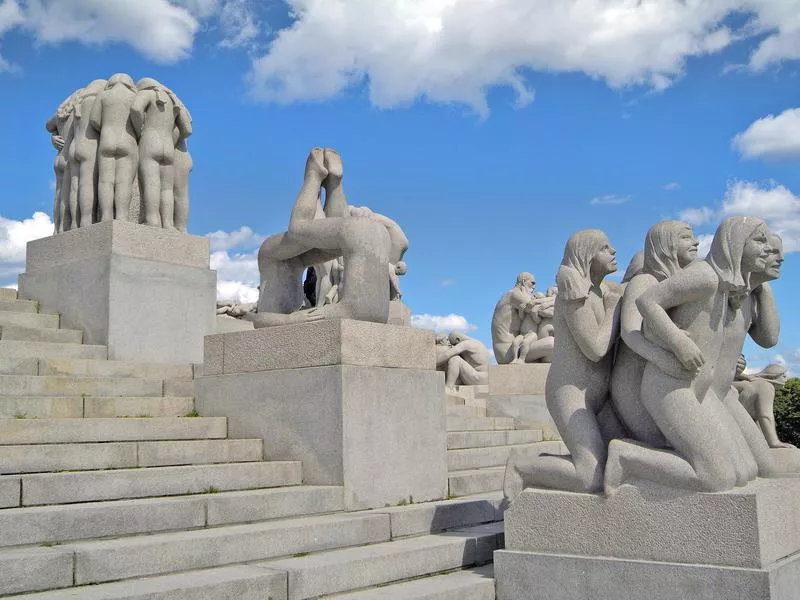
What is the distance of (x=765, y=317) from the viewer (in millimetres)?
6211

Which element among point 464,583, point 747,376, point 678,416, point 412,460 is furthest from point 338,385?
point 747,376

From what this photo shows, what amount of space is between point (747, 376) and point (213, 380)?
255 inches

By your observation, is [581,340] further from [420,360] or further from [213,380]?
[213,380]

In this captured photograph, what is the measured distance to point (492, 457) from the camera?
31.7ft

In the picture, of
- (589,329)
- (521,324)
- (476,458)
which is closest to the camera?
(589,329)

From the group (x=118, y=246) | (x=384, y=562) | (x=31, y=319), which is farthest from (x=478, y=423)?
(x=384, y=562)

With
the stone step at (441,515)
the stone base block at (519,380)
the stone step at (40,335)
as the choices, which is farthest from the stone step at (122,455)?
the stone base block at (519,380)

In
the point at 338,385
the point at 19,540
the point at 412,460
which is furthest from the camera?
the point at 412,460

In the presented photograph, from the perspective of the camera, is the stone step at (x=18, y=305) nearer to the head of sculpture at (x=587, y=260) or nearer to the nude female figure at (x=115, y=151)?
the nude female figure at (x=115, y=151)

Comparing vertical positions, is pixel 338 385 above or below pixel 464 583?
above

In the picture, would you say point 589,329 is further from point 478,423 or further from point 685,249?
point 478,423

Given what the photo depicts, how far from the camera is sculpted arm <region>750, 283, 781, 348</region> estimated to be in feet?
20.3

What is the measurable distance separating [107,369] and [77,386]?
0.82 metres

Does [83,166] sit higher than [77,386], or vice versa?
[83,166]
